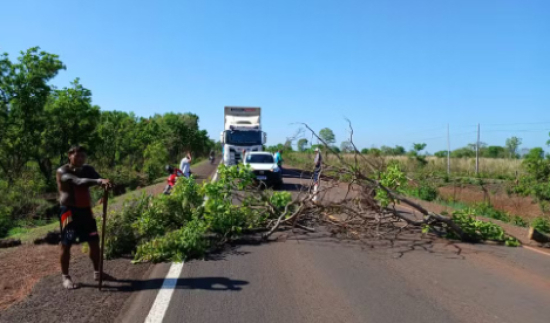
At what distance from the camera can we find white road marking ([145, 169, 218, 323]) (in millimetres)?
4117

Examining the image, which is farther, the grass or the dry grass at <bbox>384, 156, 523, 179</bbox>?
the dry grass at <bbox>384, 156, 523, 179</bbox>

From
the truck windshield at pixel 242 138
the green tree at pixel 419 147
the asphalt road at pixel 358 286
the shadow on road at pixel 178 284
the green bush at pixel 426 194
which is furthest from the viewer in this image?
the green tree at pixel 419 147

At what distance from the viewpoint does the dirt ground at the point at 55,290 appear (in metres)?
4.14

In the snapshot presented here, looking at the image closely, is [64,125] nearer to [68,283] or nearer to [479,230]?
[68,283]

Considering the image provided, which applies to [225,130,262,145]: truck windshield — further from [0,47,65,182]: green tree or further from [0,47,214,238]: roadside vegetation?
[0,47,65,182]: green tree

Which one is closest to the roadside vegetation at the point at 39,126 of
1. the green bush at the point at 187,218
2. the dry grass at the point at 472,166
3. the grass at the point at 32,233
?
the grass at the point at 32,233

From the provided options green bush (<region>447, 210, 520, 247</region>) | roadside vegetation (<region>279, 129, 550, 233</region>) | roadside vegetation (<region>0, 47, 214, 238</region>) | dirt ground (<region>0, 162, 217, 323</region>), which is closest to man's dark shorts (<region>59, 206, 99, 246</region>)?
dirt ground (<region>0, 162, 217, 323</region>)

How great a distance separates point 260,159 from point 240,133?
577 centimetres

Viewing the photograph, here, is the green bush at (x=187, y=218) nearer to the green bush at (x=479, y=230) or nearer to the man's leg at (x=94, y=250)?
the man's leg at (x=94, y=250)

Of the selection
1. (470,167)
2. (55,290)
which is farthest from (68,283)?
(470,167)

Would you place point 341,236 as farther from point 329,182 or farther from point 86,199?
point 86,199

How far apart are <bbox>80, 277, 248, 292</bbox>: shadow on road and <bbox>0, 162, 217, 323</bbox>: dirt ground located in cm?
1

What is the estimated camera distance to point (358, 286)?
5.16 meters

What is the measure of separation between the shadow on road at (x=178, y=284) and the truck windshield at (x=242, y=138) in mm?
19178
